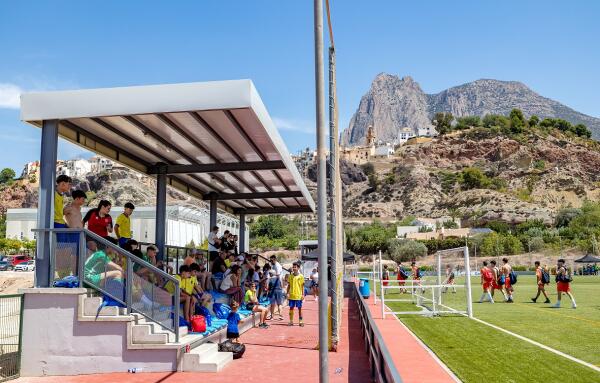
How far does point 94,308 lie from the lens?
9281 mm

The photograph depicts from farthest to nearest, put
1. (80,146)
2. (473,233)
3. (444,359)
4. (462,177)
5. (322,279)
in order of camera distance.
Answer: (462,177) < (473,233) < (80,146) < (444,359) < (322,279)

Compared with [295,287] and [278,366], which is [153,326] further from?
[295,287]

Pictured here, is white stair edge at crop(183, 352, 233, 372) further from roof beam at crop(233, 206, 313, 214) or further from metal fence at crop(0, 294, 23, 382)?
roof beam at crop(233, 206, 313, 214)

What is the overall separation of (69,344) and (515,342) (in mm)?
9023

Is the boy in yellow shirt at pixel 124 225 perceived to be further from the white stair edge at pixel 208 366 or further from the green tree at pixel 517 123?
the green tree at pixel 517 123

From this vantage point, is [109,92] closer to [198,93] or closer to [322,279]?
[198,93]

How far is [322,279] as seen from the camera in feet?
21.1

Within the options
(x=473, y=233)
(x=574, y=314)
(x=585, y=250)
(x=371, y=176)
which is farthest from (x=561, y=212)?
(x=574, y=314)

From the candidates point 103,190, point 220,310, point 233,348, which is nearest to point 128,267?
point 233,348

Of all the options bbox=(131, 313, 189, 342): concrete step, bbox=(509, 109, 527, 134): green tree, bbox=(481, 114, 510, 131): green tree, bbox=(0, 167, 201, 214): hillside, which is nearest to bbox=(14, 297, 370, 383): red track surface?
bbox=(131, 313, 189, 342): concrete step

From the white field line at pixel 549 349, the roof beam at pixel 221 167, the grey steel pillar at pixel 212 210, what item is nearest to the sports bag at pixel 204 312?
the roof beam at pixel 221 167

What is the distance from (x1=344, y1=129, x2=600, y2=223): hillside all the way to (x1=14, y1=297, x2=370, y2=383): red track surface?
115454 mm

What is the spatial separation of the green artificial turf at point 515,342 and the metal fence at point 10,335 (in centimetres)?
752

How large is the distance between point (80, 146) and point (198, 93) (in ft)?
12.7
